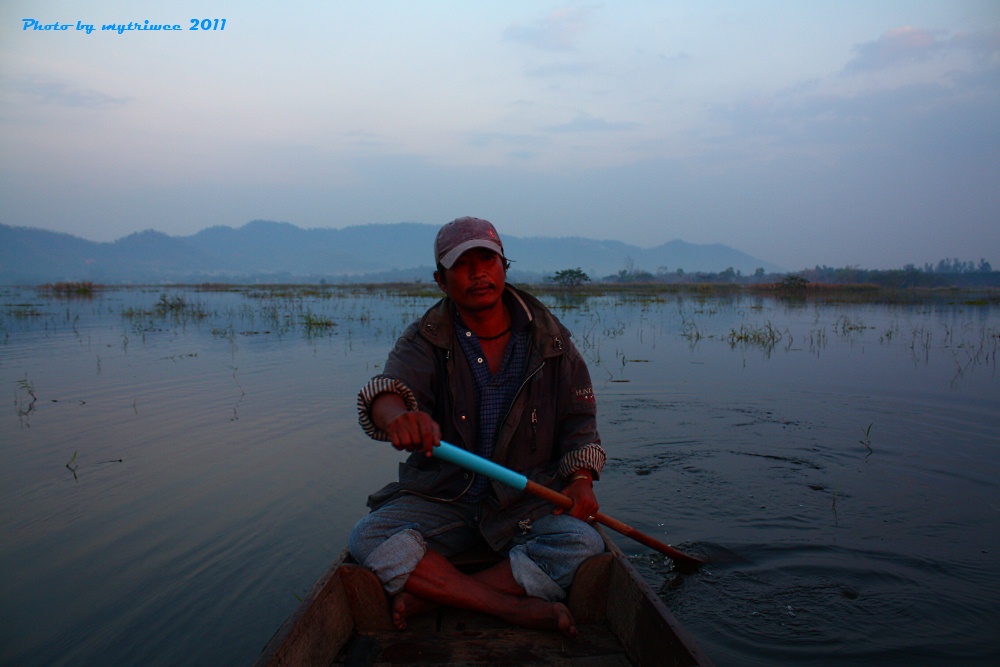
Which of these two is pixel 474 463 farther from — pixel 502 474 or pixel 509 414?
pixel 509 414

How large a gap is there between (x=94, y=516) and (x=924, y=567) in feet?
15.2

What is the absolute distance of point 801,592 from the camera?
302cm

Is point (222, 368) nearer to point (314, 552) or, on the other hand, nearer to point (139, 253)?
point (314, 552)

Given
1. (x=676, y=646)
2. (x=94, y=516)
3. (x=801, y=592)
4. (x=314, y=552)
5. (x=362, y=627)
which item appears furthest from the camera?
(x=94, y=516)

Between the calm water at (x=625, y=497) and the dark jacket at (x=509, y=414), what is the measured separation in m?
1.00

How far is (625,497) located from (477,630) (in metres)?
2.19

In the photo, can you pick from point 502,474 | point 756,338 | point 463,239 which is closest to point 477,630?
point 502,474

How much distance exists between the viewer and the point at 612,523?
260 centimetres

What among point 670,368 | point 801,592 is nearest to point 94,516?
point 801,592

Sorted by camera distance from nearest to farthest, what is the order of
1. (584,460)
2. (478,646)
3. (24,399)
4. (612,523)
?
1. (478,646)
2. (584,460)
3. (612,523)
4. (24,399)

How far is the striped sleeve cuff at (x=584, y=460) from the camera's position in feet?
7.98

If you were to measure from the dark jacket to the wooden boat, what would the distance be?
0.34 m

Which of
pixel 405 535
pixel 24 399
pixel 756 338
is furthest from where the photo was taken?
pixel 756 338

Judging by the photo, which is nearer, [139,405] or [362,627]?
[362,627]
